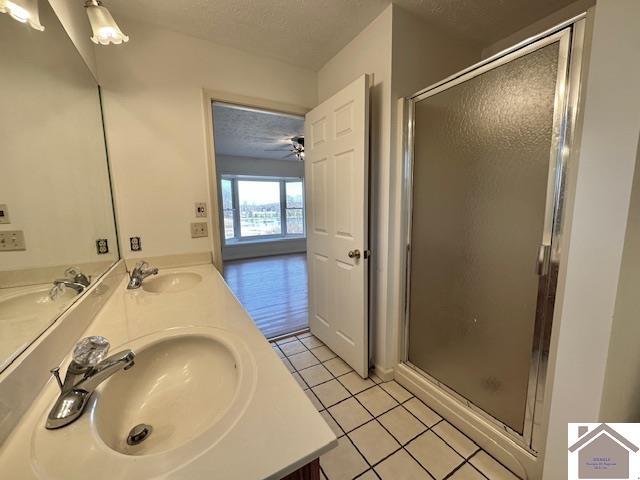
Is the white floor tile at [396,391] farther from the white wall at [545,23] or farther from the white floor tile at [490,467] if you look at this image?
the white wall at [545,23]

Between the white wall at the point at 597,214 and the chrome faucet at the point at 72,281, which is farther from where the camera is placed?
the chrome faucet at the point at 72,281

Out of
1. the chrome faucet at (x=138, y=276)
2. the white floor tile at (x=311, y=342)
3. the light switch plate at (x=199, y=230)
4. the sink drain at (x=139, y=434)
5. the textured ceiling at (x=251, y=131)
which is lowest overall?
the white floor tile at (x=311, y=342)

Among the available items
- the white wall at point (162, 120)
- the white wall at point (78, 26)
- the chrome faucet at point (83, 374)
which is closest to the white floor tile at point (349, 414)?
the chrome faucet at point (83, 374)

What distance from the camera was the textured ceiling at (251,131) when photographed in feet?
10.1

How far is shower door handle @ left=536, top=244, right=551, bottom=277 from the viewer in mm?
1014

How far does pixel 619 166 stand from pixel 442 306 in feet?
3.14

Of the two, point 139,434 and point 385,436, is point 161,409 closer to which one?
point 139,434

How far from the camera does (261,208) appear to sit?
618 centimetres

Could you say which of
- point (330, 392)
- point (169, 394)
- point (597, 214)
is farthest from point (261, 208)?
point (597, 214)

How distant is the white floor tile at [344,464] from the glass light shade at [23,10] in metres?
1.90

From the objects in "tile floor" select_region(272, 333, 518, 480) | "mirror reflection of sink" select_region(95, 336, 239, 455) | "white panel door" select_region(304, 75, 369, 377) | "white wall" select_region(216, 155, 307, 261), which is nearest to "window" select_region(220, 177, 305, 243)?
"white wall" select_region(216, 155, 307, 261)

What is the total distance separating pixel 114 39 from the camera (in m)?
1.16

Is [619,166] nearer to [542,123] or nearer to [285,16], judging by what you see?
[542,123]

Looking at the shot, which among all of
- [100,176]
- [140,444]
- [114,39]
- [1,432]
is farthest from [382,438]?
[114,39]
